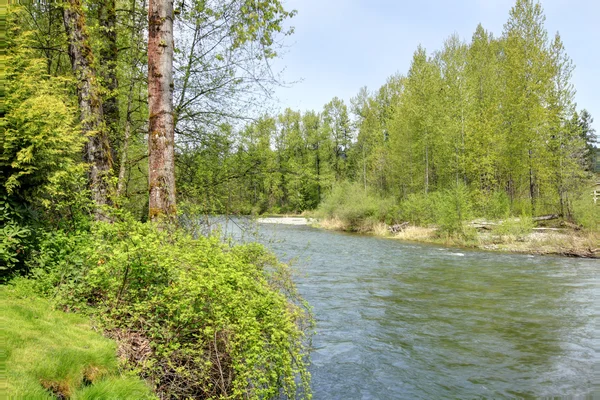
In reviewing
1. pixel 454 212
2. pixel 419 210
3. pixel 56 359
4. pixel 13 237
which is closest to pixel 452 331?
pixel 56 359

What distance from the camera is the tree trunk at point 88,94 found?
7027mm

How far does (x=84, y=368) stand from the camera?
3.51 metres

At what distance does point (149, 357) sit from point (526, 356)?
6.74 metres

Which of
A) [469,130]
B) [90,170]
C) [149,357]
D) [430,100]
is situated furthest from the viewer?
[430,100]

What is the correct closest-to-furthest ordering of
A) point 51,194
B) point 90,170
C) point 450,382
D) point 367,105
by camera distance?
1. point 51,194
2. point 450,382
3. point 90,170
4. point 367,105

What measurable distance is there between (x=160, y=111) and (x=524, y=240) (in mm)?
22612

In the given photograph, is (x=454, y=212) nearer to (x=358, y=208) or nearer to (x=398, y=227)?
(x=398, y=227)

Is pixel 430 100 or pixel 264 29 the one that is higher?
pixel 430 100

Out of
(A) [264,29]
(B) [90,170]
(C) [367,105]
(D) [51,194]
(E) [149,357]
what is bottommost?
(E) [149,357]

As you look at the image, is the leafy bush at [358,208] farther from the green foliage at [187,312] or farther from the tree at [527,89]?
the green foliage at [187,312]

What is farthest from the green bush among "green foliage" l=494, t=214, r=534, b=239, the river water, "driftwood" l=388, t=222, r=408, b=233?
the river water

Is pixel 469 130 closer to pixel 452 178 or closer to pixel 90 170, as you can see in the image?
pixel 452 178

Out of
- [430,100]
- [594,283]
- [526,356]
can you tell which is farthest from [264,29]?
[430,100]

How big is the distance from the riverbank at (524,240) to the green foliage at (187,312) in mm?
20186
